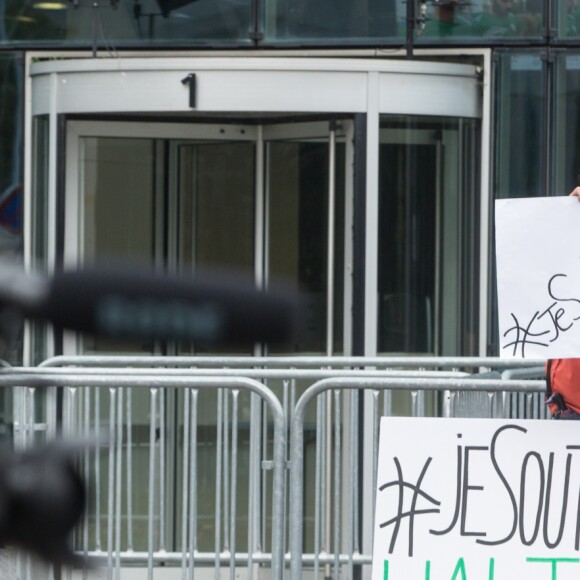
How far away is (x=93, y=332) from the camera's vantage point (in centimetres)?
73

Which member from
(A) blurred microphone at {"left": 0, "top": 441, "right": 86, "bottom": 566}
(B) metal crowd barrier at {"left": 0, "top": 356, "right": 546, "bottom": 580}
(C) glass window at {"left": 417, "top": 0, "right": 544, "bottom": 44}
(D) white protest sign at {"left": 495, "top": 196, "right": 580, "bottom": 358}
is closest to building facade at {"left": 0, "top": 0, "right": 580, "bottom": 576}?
(C) glass window at {"left": 417, "top": 0, "right": 544, "bottom": 44}

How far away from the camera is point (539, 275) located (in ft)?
15.8

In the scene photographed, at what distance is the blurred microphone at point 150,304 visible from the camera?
2.36 ft

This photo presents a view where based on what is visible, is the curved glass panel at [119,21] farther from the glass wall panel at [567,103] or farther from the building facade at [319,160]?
the glass wall panel at [567,103]

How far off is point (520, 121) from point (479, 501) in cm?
331

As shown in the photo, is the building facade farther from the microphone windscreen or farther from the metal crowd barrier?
the microphone windscreen

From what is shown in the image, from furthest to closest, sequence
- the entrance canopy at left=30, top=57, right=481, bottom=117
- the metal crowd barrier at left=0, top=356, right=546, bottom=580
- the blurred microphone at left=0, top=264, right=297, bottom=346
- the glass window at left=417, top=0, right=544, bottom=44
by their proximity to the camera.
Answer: the glass window at left=417, top=0, right=544, bottom=44, the entrance canopy at left=30, top=57, right=481, bottom=117, the metal crowd barrier at left=0, top=356, right=546, bottom=580, the blurred microphone at left=0, top=264, right=297, bottom=346

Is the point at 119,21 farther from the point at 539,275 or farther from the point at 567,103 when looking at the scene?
the point at 539,275

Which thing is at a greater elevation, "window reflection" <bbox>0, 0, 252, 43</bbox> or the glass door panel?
"window reflection" <bbox>0, 0, 252, 43</bbox>

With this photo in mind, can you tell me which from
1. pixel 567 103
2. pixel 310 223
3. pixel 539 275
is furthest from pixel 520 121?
pixel 539 275

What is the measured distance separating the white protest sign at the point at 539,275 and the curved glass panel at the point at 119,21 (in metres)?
3.25

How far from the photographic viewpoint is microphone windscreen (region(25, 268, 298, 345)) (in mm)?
723

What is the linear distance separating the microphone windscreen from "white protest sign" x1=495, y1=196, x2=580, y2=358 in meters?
4.05

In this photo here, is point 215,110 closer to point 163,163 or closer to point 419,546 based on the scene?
point 163,163
